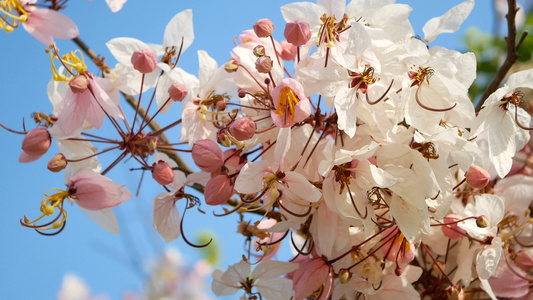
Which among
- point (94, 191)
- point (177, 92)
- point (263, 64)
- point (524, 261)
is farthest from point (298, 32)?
point (524, 261)

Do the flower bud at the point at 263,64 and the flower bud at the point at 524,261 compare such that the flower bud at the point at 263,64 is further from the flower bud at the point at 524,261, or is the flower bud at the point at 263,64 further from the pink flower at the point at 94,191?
the flower bud at the point at 524,261

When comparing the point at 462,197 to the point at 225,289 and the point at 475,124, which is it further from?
the point at 225,289

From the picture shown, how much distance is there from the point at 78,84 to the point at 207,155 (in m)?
0.15

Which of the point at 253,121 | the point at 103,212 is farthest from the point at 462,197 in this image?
the point at 103,212

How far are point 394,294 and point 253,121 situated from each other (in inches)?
9.5

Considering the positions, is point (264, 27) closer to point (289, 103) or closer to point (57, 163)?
point (289, 103)

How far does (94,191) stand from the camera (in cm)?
57

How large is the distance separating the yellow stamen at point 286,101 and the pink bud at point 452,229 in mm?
218

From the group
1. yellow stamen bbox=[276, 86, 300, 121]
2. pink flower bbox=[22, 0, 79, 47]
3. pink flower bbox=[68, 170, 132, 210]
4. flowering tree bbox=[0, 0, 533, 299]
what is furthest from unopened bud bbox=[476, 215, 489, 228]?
pink flower bbox=[22, 0, 79, 47]

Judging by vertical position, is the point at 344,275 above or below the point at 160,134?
below

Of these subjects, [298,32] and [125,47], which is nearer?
[298,32]

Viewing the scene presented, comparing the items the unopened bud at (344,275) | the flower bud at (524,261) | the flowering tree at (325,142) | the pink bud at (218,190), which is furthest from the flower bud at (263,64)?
the flower bud at (524,261)

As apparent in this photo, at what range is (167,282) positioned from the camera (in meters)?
2.74

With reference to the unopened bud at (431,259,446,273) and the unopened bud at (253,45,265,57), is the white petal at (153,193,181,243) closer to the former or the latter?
the unopened bud at (253,45,265,57)
